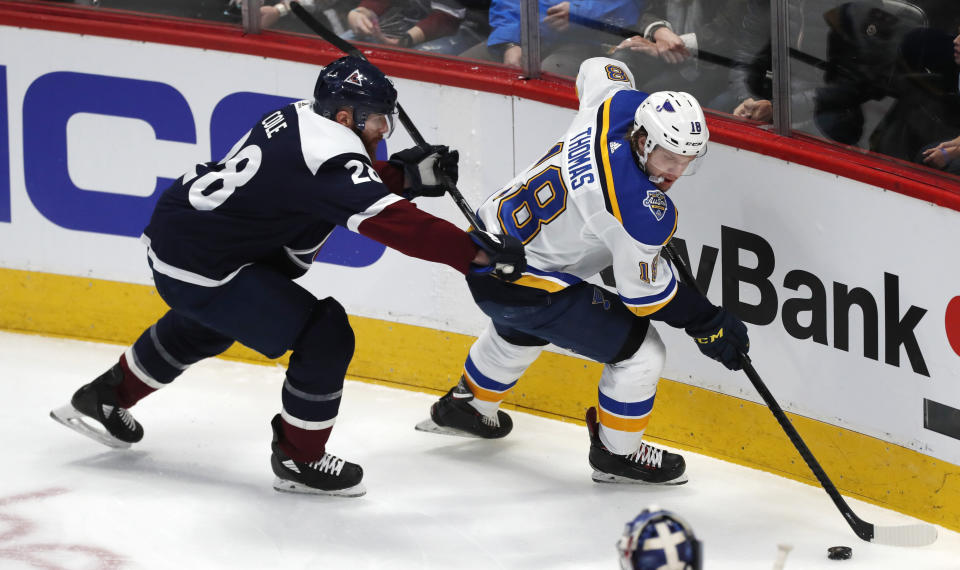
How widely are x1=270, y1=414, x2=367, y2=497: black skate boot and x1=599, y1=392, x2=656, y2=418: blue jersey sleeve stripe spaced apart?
0.71 metres

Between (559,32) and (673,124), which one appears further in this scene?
(559,32)

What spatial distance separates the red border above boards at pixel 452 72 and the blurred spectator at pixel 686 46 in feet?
0.42

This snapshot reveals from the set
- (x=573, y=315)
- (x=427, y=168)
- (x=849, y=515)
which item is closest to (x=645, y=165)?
(x=573, y=315)

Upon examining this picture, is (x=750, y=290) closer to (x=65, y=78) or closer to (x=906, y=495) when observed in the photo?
(x=906, y=495)

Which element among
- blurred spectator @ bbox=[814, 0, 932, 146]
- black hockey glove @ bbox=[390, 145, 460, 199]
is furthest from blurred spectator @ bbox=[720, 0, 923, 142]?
black hockey glove @ bbox=[390, 145, 460, 199]

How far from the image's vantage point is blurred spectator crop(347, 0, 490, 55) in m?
4.24

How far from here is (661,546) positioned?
1965 millimetres

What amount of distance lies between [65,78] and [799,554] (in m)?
2.87

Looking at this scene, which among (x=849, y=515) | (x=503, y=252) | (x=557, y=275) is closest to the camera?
(x=503, y=252)

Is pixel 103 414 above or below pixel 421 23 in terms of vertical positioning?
below

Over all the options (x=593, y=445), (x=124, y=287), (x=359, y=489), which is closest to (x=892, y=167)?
(x=593, y=445)

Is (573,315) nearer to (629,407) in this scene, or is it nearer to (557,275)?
(557,275)

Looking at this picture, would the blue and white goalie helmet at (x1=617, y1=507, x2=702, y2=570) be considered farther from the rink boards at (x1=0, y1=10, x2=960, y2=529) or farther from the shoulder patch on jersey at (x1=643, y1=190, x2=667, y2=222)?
the rink boards at (x1=0, y1=10, x2=960, y2=529)

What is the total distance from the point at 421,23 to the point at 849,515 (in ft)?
6.69
